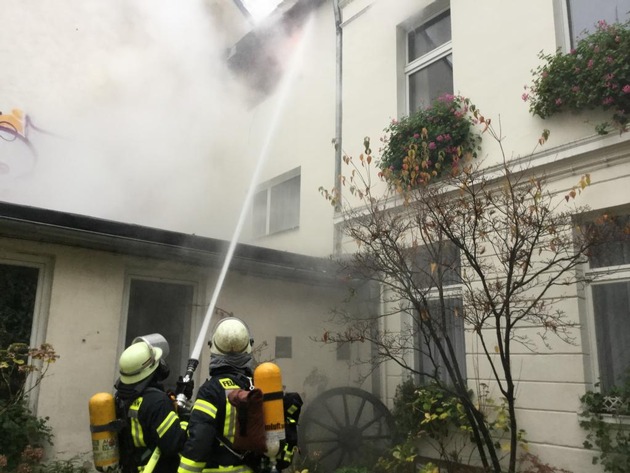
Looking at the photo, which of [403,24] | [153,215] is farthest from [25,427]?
[403,24]

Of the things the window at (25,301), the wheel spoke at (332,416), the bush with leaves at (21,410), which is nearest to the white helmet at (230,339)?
the bush with leaves at (21,410)

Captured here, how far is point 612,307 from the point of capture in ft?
15.8

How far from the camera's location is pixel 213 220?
8516 mm

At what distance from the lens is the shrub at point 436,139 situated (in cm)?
601

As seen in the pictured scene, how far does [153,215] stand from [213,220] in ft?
3.33

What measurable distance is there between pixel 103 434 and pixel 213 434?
67 centimetres

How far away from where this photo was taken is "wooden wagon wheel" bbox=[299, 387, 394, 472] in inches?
237

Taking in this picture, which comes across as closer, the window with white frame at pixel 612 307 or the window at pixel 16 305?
the window at pixel 16 305

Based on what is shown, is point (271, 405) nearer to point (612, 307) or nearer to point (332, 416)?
point (612, 307)

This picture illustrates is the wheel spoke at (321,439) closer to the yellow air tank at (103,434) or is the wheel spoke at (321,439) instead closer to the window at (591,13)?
the yellow air tank at (103,434)

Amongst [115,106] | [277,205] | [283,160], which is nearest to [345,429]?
[277,205]

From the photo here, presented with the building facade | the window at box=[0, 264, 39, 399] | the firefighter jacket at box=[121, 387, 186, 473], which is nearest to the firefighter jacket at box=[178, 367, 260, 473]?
the firefighter jacket at box=[121, 387, 186, 473]

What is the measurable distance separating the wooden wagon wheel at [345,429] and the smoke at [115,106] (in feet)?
11.2

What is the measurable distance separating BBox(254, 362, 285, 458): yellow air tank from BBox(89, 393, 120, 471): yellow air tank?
34.9 inches
